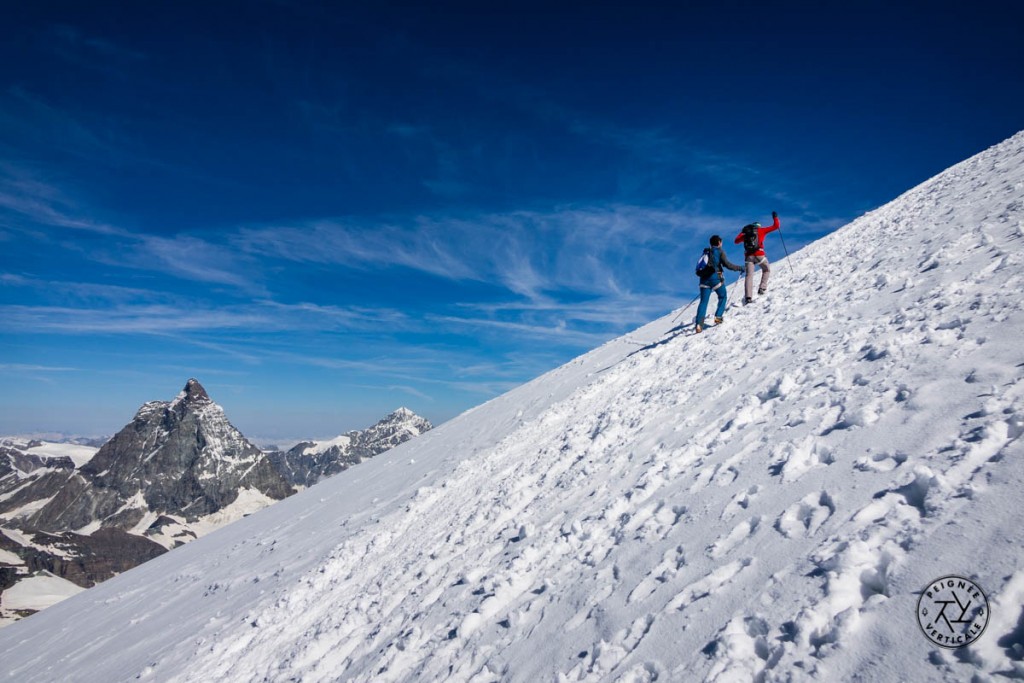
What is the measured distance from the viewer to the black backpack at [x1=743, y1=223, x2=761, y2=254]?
16.9 meters

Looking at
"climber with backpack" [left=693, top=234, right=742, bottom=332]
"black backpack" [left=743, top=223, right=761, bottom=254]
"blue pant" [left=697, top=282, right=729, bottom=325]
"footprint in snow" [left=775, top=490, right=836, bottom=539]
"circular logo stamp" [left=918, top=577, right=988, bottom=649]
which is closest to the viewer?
"circular logo stamp" [left=918, top=577, right=988, bottom=649]

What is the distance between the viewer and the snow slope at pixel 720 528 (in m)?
3.71

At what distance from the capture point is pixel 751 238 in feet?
55.8

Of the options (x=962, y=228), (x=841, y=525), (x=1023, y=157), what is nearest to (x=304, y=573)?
(x=841, y=525)

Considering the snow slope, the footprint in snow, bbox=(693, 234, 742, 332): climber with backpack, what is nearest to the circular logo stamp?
the snow slope

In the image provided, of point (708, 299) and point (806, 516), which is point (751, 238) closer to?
point (708, 299)

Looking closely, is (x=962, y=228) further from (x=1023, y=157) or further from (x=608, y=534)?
(x=608, y=534)

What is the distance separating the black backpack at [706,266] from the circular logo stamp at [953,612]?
1363 centimetres

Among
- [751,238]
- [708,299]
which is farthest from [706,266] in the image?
[751,238]

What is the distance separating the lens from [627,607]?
5.20 m

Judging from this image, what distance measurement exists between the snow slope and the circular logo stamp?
7cm

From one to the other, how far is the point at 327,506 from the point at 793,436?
1846 cm

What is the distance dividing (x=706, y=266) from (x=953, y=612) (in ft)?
45.6

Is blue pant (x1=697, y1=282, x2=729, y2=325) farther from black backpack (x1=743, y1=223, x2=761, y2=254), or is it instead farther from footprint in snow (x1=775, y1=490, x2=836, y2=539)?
footprint in snow (x1=775, y1=490, x2=836, y2=539)
